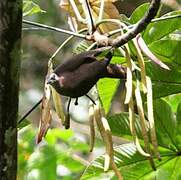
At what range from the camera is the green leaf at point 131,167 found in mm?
786

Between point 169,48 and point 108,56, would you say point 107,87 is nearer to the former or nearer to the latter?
point 169,48

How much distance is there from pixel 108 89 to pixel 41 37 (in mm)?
2923

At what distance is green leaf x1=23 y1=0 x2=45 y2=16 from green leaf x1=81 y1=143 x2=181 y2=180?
0.76ft

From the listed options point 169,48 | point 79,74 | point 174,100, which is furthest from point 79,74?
point 174,100

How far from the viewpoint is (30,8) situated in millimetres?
925

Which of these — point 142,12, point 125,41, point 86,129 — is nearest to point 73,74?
point 125,41

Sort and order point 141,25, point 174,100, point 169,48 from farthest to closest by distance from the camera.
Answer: point 174,100, point 169,48, point 141,25

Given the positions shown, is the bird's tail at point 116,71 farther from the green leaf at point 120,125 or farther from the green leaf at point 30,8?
the green leaf at point 30,8

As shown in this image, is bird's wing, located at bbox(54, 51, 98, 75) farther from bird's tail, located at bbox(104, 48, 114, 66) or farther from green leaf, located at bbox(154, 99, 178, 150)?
green leaf, located at bbox(154, 99, 178, 150)

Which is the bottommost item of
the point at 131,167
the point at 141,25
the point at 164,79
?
the point at 131,167

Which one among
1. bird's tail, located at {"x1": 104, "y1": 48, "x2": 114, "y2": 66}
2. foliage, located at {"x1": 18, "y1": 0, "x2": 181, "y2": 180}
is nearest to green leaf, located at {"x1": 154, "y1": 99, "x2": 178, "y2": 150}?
foliage, located at {"x1": 18, "y1": 0, "x2": 181, "y2": 180}

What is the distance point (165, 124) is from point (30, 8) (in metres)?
0.27

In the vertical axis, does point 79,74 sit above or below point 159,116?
above

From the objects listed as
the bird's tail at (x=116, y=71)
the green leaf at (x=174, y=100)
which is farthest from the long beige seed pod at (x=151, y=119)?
the green leaf at (x=174, y=100)
